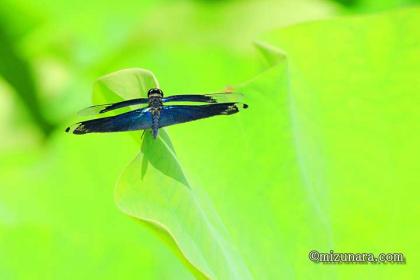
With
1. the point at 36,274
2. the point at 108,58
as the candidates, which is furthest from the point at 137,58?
the point at 36,274

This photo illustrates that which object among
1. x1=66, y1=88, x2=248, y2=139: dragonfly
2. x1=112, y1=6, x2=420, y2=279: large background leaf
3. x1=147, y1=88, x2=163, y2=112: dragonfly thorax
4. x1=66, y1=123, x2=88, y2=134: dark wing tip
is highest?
x1=147, y1=88, x2=163, y2=112: dragonfly thorax

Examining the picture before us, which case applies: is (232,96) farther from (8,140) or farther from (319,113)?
(8,140)

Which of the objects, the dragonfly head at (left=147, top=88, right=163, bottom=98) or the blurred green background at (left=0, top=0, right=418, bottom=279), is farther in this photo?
the blurred green background at (left=0, top=0, right=418, bottom=279)

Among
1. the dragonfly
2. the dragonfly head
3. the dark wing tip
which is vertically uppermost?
the dragonfly head

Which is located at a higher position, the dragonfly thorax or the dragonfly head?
the dragonfly head

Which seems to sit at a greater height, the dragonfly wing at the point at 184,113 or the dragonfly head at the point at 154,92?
the dragonfly head at the point at 154,92

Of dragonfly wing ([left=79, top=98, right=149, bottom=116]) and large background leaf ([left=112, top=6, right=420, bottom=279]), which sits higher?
dragonfly wing ([left=79, top=98, right=149, bottom=116])
